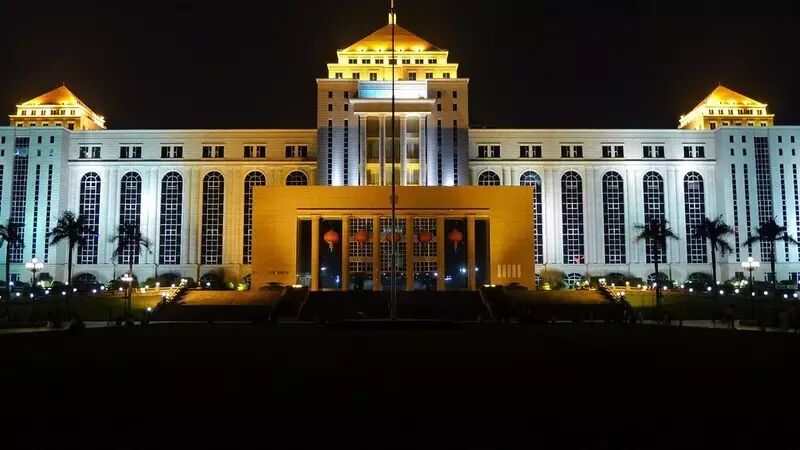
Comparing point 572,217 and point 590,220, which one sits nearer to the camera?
point 590,220

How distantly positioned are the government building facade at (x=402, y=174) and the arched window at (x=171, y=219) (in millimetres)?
152

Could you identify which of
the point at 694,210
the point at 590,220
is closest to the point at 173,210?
the point at 590,220

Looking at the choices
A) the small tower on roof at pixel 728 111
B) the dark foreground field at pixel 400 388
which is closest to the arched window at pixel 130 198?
the dark foreground field at pixel 400 388

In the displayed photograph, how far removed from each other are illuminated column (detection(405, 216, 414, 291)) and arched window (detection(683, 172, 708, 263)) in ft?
112

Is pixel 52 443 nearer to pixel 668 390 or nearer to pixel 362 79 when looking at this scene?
pixel 668 390

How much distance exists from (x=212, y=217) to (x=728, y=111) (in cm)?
6151

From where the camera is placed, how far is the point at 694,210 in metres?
74.3

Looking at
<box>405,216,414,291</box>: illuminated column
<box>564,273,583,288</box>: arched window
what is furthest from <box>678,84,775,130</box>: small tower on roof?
<box>405,216,414,291</box>: illuminated column

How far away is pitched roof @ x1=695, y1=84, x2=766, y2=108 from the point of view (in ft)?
269

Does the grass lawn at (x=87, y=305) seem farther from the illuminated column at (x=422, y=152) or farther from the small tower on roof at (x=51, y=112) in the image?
the small tower on roof at (x=51, y=112)

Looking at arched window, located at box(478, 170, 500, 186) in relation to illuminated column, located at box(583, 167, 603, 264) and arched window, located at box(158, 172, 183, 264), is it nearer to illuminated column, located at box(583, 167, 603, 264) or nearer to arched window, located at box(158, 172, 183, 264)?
illuminated column, located at box(583, 167, 603, 264)

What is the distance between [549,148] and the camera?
74938 mm

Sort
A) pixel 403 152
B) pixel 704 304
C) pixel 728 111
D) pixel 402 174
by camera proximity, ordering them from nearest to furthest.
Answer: pixel 704 304 → pixel 402 174 → pixel 403 152 → pixel 728 111

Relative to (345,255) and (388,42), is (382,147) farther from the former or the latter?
(345,255)
